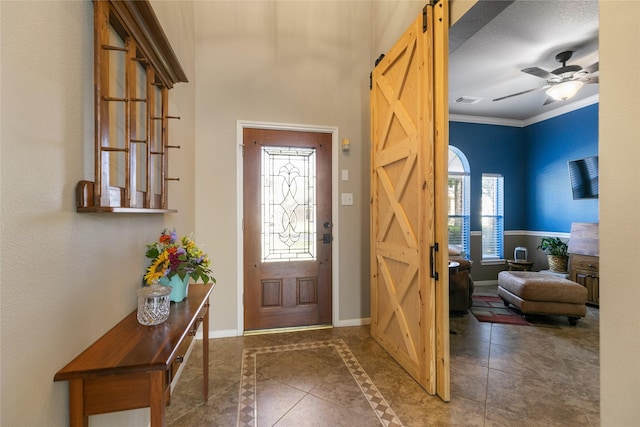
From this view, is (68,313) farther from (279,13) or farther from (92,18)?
(279,13)

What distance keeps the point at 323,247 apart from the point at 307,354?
43.1 inches

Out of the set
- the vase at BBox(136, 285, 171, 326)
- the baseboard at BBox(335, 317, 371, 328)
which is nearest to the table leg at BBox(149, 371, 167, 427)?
the vase at BBox(136, 285, 171, 326)

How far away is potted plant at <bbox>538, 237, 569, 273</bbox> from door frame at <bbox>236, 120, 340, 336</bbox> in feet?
12.4

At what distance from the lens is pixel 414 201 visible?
2162 mm

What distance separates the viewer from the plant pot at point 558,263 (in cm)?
439

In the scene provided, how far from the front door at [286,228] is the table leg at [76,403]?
206 centimetres

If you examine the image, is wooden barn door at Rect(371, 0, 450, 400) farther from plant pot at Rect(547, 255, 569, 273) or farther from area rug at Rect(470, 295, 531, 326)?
plant pot at Rect(547, 255, 569, 273)

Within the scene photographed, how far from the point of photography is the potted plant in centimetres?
440

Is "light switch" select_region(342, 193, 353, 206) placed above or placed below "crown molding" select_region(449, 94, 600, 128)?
below

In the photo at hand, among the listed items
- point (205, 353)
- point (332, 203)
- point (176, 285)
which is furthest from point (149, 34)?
point (332, 203)

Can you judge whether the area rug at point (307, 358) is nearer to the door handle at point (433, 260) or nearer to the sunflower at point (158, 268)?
the door handle at point (433, 260)

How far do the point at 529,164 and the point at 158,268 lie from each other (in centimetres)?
631

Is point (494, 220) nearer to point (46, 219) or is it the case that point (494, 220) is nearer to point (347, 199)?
point (347, 199)

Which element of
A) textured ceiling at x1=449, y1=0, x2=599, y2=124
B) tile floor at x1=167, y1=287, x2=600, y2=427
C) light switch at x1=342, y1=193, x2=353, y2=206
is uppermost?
textured ceiling at x1=449, y1=0, x2=599, y2=124
